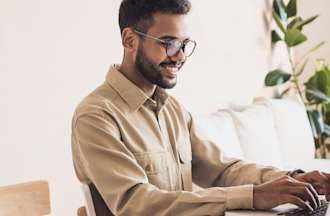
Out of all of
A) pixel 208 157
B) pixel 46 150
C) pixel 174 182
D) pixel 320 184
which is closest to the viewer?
pixel 320 184

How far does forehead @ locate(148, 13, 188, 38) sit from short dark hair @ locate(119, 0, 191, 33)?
0.01 m

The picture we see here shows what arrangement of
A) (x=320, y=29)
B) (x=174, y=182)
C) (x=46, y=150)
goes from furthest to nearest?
(x=320, y=29)
(x=46, y=150)
(x=174, y=182)

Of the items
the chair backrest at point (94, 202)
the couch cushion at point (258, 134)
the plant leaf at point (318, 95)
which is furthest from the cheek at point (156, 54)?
the plant leaf at point (318, 95)

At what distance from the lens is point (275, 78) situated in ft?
12.4

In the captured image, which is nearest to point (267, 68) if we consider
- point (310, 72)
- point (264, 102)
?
point (264, 102)

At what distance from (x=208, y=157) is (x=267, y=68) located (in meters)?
2.21

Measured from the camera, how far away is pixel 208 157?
5.84ft

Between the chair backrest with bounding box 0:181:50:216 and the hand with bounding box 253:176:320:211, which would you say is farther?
the chair backrest with bounding box 0:181:50:216

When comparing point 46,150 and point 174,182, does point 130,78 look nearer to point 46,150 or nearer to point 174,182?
point 174,182

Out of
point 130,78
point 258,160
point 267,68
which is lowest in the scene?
point 258,160

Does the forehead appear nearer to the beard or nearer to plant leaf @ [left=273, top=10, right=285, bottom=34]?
the beard

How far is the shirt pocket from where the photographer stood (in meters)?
1.57

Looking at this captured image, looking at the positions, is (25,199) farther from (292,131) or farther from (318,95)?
(318,95)

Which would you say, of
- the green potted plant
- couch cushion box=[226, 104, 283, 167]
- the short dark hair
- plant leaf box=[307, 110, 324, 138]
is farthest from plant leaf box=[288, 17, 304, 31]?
the short dark hair
